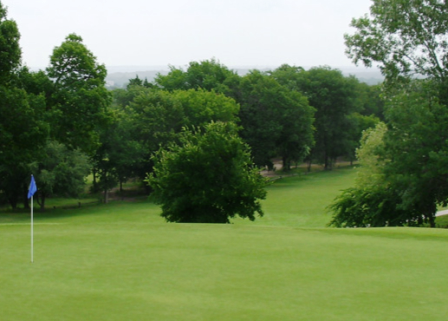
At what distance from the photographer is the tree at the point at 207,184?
27312 millimetres

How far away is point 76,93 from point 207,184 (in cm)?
1040

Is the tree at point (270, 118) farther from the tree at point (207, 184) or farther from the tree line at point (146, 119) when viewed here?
the tree at point (207, 184)

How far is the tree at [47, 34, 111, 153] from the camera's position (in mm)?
32344

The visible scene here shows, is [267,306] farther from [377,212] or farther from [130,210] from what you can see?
[130,210]

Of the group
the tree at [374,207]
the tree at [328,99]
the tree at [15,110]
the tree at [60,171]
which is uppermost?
the tree at [328,99]

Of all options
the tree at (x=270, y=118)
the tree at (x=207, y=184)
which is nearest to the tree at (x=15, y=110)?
the tree at (x=207, y=184)

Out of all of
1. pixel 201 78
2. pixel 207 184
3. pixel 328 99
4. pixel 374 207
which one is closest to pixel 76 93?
pixel 207 184

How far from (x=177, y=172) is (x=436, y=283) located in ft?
61.1

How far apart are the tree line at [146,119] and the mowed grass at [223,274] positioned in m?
12.6

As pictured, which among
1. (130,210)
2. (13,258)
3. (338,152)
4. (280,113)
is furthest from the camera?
(338,152)

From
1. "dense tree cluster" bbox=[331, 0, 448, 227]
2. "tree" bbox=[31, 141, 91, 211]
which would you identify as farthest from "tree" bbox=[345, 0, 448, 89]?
"tree" bbox=[31, 141, 91, 211]

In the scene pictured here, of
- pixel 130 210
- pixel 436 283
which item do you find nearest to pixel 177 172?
pixel 436 283

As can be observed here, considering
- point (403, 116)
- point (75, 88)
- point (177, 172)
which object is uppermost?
point (75, 88)

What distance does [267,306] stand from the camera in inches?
337
